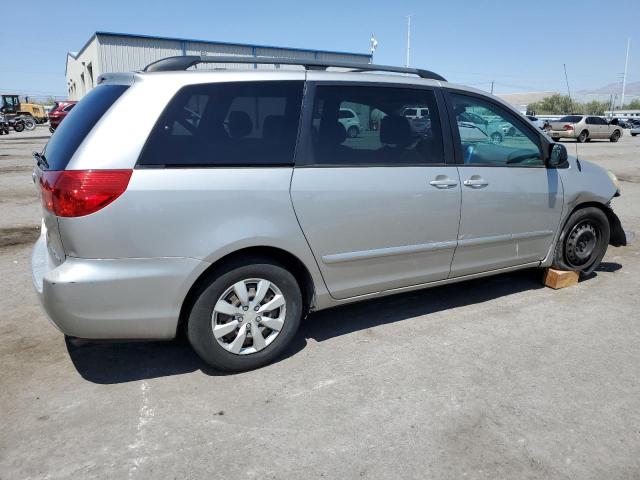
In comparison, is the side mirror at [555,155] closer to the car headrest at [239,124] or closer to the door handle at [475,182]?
the door handle at [475,182]

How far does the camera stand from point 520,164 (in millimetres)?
4277

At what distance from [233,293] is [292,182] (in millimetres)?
776

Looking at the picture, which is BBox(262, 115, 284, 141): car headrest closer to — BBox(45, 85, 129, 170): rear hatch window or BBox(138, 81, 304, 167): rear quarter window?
BBox(138, 81, 304, 167): rear quarter window

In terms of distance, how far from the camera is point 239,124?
125 inches

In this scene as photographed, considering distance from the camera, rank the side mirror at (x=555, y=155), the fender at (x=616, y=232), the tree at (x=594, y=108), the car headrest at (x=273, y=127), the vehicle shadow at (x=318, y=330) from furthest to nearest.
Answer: the tree at (x=594, y=108), the fender at (x=616, y=232), the side mirror at (x=555, y=155), the vehicle shadow at (x=318, y=330), the car headrest at (x=273, y=127)

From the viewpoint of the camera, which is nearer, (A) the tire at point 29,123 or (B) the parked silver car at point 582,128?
(B) the parked silver car at point 582,128

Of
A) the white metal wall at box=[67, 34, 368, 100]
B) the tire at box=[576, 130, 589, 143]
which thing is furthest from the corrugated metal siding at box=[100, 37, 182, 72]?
the tire at box=[576, 130, 589, 143]

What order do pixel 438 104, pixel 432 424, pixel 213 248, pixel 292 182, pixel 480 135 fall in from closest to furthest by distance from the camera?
pixel 432 424 < pixel 213 248 < pixel 292 182 < pixel 438 104 < pixel 480 135

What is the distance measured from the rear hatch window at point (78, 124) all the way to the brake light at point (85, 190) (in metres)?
0.12

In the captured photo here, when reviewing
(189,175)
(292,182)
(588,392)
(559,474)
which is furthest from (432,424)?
(189,175)

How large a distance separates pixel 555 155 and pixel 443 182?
1.24 m

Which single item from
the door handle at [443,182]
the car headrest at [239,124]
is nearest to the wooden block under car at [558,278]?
the door handle at [443,182]

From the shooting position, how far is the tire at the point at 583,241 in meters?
4.77

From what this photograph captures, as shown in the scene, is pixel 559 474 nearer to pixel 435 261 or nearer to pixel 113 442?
pixel 435 261
